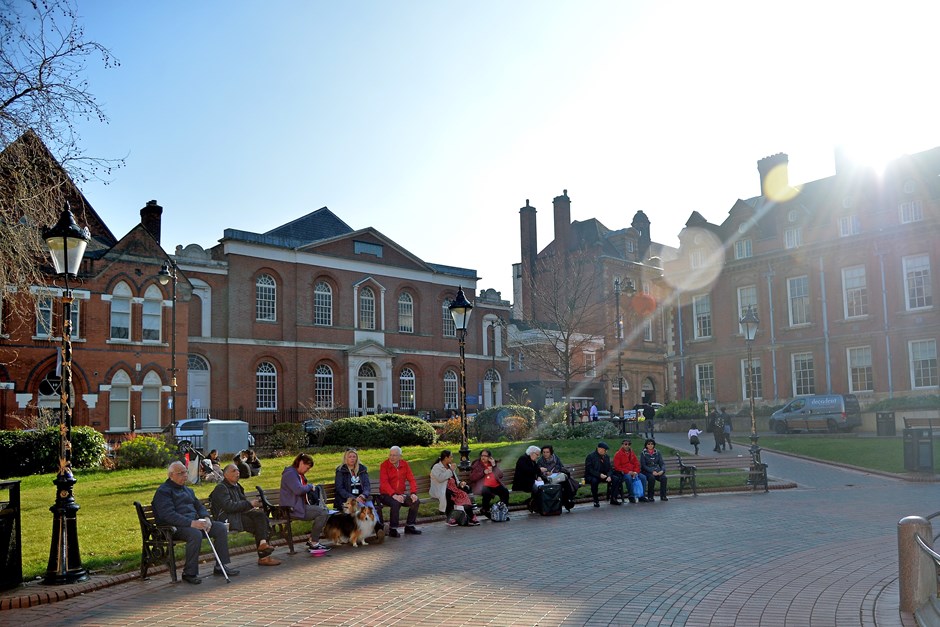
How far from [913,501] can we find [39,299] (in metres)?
18.8

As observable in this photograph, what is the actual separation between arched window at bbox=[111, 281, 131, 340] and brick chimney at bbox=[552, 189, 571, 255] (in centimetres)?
3614

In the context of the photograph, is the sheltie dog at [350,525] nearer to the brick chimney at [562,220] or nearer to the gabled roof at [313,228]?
the gabled roof at [313,228]

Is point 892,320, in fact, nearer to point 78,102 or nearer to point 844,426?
point 844,426

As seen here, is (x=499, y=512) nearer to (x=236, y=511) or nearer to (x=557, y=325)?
(x=236, y=511)

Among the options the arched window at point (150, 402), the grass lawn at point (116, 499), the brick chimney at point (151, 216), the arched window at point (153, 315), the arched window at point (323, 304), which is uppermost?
the brick chimney at point (151, 216)

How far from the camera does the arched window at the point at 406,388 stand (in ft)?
168

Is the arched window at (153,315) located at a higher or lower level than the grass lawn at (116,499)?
higher

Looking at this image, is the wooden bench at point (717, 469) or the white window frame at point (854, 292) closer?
the wooden bench at point (717, 469)

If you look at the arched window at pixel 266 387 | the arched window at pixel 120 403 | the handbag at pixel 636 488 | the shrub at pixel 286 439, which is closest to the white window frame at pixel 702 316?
the arched window at pixel 266 387

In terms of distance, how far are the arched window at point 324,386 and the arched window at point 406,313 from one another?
242 inches

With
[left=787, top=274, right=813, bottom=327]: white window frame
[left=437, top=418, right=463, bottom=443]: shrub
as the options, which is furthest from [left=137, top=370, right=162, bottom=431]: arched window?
[left=787, top=274, right=813, bottom=327]: white window frame

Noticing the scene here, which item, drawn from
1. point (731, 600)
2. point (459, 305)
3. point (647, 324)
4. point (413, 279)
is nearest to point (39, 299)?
point (459, 305)

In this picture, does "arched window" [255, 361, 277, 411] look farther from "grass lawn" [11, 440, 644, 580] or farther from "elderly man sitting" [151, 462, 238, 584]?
"elderly man sitting" [151, 462, 238, 584]

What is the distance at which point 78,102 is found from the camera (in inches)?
573
